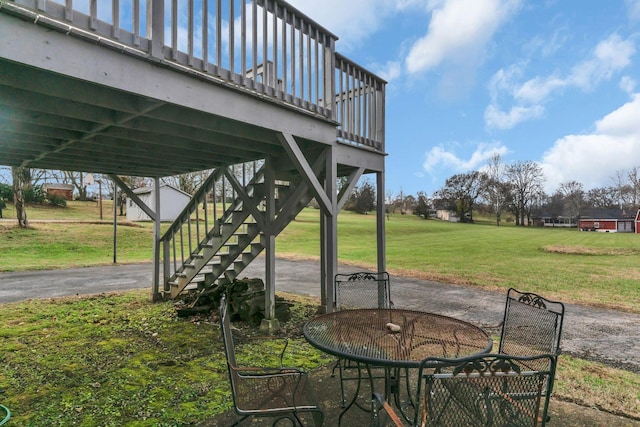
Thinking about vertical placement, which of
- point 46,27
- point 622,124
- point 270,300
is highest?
point 622,124

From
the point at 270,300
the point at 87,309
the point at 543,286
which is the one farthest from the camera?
the point at 543,286

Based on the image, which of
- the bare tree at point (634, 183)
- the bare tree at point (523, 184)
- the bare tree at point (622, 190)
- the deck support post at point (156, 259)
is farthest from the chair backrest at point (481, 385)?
the bare tree at point (622, 190)

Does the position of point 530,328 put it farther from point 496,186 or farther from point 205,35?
point 496,186

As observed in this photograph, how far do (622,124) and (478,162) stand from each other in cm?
1887

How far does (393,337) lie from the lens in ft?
7.66

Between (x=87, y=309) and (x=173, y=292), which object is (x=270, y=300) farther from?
(x=87, y=309)

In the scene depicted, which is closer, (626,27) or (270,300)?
(270,300)

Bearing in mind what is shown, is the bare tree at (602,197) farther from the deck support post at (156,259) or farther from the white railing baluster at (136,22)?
the white railing baluster at (136,22)

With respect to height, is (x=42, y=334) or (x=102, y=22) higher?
(x=102, y=22)

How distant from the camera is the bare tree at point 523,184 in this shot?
51531mm

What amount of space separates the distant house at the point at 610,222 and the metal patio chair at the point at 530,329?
5415 centimetres

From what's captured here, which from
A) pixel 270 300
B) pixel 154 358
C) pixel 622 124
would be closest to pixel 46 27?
pixel 154 358

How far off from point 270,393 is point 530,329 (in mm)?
1845

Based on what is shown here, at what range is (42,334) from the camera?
4.45 m
